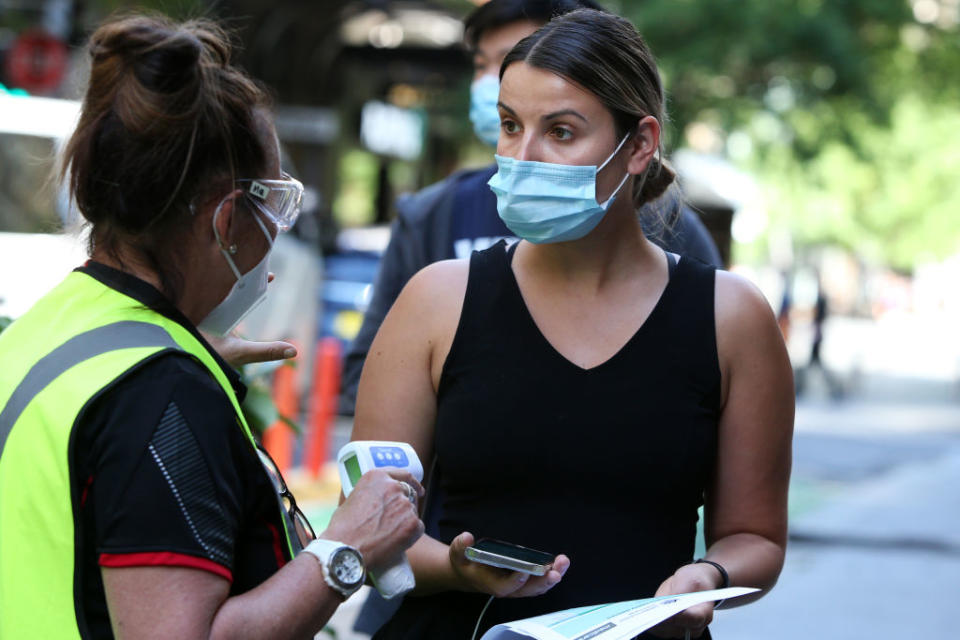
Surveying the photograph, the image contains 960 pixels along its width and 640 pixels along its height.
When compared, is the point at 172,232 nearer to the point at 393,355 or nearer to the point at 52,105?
the point at 393,355

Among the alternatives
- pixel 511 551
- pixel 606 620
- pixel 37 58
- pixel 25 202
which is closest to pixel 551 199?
pixel 511 551

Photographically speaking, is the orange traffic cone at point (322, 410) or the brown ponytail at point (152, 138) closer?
the brown ponytail at point (152, 138)

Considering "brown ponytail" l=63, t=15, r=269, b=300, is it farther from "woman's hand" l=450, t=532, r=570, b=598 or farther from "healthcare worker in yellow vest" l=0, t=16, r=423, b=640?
"woman's hand" l=450, t=532, r=570, b=598

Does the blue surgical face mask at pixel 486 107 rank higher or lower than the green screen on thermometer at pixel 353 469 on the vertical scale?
higher

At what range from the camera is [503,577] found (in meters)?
2.00

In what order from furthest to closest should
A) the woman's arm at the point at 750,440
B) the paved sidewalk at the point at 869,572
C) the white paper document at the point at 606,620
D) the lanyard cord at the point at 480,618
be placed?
the paved sidewalk at the point at 869,572 → the woman's arm at the point at 750,440 → the lanyard cord at the point at 480,618 → the white paper document at the point at 606,620

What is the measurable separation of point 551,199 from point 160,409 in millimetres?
957

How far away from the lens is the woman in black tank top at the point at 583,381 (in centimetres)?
218

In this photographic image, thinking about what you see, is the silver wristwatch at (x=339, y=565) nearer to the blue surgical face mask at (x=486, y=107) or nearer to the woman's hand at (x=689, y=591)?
the woman's hand at (x=689, y=591)

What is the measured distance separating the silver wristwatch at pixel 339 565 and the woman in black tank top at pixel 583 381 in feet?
1.29

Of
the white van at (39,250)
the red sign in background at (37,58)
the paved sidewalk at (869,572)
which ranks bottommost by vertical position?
the paved sidewalk at (869,572)

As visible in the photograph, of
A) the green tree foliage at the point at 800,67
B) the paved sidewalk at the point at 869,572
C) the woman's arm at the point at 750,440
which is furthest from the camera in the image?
the green tree foliage at the point at 800,67

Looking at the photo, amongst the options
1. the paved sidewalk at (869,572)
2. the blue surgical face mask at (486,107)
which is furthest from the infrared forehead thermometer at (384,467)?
the paved sidewalk at (869,572)

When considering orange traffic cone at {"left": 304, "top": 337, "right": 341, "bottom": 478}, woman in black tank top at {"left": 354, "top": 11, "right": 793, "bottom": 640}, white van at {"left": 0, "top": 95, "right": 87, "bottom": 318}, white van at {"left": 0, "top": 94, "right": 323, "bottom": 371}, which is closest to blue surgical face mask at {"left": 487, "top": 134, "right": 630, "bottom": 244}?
woman in black tank top at {"left": 354, "top": 11, "right": 793, "bottom": 640}
